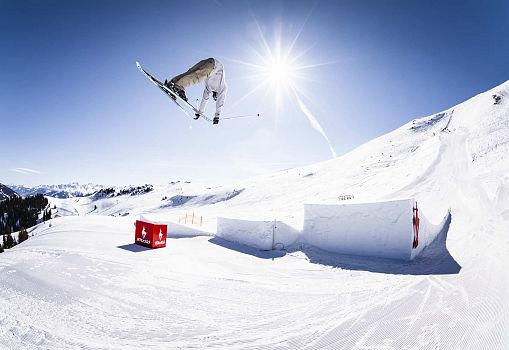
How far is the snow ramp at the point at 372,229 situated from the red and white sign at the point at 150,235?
5.28 metres

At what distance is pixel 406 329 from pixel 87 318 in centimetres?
449

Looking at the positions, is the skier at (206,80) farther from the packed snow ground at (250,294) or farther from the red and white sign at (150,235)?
the packed snow ground at (250,294)

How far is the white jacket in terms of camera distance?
26.0ft

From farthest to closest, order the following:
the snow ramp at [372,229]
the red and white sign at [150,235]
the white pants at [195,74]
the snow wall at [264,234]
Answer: the snow wall at [264,234] < the red and white sign at [150,235] < the snow ramp at [372,229] < the white pants at [195,74]

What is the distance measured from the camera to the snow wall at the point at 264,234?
1036 cm

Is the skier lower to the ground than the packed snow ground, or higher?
higher

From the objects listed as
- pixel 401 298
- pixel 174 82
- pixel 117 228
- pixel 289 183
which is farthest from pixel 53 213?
pixel 401 298

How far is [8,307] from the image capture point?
3998mm

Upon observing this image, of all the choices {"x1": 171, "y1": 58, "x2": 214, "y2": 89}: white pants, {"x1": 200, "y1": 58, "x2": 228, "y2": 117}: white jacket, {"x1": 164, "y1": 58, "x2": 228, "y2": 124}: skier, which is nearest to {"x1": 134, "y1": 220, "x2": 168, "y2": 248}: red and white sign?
{"x1": 200, "y1": 58, "x2": 228, "y2": 117}: white jacket

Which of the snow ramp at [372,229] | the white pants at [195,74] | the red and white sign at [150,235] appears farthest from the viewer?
the red and white sign at [150,235]

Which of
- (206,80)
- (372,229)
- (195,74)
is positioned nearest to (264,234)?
(372,229)

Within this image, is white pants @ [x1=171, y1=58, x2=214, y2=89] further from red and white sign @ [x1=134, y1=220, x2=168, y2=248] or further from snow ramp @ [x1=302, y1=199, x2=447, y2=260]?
snow ramp @ [x1=302, y1=199, x2=447, y2=260]

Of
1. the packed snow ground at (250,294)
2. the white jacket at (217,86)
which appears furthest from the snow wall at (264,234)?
the white jacket at (217,86)

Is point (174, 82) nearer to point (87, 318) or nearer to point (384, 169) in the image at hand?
point (87, 318)
